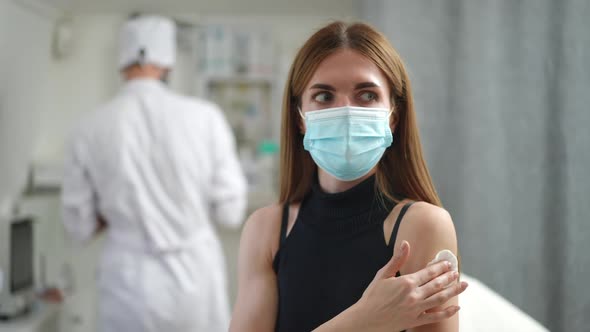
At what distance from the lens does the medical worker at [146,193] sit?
193cm

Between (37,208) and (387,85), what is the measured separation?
2.46 metres

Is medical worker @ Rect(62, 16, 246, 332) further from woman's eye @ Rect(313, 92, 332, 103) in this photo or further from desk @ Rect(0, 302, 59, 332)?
woman's eye @ Rect(313, 92, 332, 103)

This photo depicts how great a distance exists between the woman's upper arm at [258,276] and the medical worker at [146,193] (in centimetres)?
115

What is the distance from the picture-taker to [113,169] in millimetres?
1933

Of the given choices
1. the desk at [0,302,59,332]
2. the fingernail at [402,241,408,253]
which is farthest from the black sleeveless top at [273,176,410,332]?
the desk at [0,302,59,332]

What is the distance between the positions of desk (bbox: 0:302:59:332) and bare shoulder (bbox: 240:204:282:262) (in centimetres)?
161

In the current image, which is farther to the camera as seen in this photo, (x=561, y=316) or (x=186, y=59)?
(x=186, y=59)

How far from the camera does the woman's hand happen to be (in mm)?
611

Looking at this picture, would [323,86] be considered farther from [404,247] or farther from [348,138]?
[404,247]

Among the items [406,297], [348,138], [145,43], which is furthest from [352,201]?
[145,43]

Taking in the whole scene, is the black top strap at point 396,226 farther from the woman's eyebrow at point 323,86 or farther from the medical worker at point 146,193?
the medical worker at point 146,193

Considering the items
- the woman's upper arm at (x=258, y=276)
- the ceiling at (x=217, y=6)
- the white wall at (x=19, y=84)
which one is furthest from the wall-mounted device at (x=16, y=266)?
the woman's upper arm at (x=258, y=276)

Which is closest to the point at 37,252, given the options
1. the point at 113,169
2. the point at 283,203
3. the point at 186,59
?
the point at 113,169

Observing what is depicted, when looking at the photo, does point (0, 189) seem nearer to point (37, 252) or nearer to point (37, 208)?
point (37, 208)
